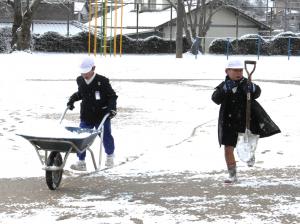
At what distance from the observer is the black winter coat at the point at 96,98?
24.8ft

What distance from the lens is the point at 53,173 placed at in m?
6.81

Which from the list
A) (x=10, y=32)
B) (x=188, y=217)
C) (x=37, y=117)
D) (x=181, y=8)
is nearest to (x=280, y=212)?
(x=188, y=217)

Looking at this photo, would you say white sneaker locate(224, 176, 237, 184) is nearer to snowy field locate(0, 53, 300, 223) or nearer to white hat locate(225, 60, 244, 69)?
snowy field locate(0, 53, 300, 223)

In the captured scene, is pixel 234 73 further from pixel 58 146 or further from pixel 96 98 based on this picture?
pixel 58 146

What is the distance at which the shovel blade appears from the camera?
712cm

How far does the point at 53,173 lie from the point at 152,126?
4.68 m

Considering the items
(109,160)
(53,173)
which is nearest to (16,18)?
(109,160)

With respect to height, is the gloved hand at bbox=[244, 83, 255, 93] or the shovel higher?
the gloved hand at bbox=[244, 83, 255, 93]

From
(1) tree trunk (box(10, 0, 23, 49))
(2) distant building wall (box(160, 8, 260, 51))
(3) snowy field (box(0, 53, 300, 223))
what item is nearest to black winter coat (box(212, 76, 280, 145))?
(3) snowy field (box(0, 53, 300, 223))

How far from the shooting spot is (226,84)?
275 inches

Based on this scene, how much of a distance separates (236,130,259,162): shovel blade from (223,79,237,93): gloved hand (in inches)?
20.6

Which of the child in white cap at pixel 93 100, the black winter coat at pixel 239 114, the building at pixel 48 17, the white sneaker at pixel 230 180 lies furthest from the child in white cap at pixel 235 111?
the building at pixel 48 17

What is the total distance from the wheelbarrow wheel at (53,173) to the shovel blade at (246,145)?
197cm

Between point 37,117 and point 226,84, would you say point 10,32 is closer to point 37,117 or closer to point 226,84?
point 37,117
